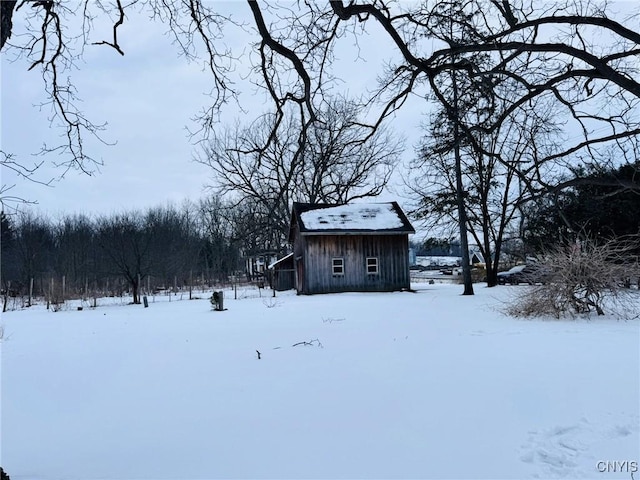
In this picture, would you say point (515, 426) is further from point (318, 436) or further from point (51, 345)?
point (51, 345)

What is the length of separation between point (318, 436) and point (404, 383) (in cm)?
185

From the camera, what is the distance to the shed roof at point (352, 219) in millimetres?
25375

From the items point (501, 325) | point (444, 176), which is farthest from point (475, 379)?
point (444, 176)

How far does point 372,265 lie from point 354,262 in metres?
1.11

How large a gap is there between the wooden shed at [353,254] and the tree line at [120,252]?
563 centimetres

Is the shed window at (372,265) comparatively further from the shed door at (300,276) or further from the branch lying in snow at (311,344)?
the branch lying in snow at (311,344)

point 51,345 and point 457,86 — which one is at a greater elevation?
point 457,86

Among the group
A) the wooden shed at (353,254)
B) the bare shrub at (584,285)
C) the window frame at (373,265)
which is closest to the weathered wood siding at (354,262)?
the wooden shed at (353,254)

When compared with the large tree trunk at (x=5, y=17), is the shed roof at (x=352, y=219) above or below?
above

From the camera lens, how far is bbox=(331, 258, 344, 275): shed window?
25.7 m

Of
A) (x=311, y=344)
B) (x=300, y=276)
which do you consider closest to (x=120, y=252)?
(x=300, y=276)

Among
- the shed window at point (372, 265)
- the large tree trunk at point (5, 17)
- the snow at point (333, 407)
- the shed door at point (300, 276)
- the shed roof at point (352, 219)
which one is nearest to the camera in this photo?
the large tree trunk at point (5, 17)

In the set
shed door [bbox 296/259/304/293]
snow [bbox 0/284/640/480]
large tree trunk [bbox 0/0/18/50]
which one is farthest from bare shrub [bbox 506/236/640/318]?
shed door [bbox 296/259/304/293]

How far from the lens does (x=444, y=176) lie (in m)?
27.7
